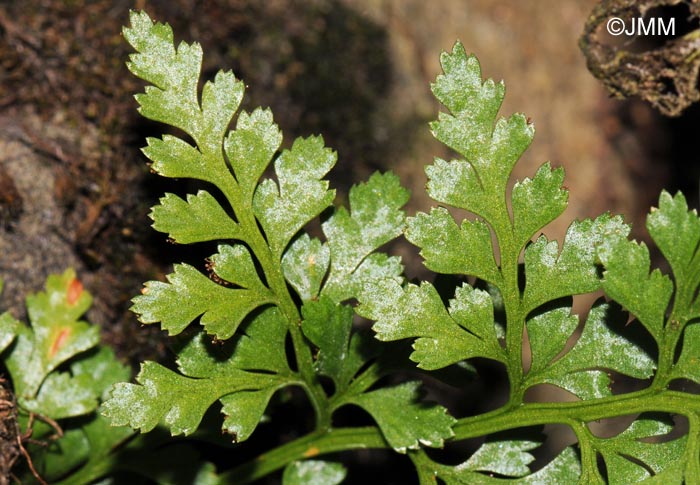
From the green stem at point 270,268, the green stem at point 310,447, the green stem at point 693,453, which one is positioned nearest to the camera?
the green stem at point 693,453

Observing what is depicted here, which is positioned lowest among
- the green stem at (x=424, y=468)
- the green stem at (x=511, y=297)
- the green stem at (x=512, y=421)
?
the green stem at (x=424, y=468)

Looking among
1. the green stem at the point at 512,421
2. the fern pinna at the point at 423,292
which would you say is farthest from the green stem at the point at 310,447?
the fern pinna at the point at 423,292

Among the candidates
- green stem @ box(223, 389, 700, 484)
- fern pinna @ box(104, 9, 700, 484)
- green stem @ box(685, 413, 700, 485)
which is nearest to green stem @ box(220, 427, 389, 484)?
green stem @ box(223, 389, 700, 484)

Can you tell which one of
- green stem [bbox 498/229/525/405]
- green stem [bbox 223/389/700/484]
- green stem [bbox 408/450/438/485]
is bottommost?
green stem [bbox 408/450/438/485]

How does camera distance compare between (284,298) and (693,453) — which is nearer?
(693,453)

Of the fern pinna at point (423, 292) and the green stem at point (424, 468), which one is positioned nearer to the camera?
the fern pinna at point (423, 292)

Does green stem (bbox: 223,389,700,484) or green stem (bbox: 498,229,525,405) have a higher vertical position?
green stem (bbox: 498,229,525,405)

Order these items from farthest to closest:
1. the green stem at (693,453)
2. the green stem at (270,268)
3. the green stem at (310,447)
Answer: the green stem at (310,447) → the green stem at (270,268) → the green stem at (693,453)

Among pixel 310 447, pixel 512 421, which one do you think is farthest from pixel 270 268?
pixel 512 421

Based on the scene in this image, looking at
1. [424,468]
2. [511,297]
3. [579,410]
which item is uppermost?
[511,297]

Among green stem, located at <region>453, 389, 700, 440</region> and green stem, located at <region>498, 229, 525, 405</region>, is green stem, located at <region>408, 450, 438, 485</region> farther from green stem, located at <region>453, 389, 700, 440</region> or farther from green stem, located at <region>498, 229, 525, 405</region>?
green stem, located at <region>498, 229, 525, 405</region>

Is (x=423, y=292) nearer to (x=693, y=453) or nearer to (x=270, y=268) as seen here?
(x=270, y=268)

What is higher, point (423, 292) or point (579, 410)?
point (423, 292)

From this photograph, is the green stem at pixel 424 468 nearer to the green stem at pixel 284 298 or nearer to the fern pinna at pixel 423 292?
the fern pinna at pixel 423 292
